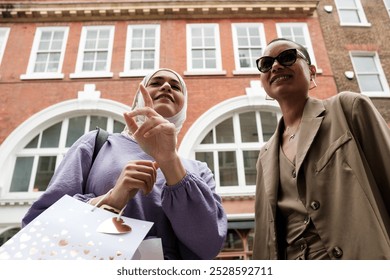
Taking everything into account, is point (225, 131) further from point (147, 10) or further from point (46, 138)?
point (46, 138)

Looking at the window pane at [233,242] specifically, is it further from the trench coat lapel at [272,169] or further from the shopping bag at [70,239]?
the shopping bag at [70,239]

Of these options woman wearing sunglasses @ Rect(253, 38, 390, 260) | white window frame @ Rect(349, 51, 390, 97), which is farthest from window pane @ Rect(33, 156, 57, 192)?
white window frame @ Rect(349, 51, 390, 97)

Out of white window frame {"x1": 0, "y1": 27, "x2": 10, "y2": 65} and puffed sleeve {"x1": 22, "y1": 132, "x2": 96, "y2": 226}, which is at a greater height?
white window frame {"x1": 0, "y1": 27, "x2": 10, "y2": 65}

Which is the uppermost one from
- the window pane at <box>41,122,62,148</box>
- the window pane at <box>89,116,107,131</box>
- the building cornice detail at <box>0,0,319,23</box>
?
the building cornice detail at <box>0,0,319,23</box>

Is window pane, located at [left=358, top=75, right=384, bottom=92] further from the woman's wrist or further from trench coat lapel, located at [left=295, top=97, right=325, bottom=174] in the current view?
the woman's wrist

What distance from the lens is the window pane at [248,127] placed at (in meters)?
7.19

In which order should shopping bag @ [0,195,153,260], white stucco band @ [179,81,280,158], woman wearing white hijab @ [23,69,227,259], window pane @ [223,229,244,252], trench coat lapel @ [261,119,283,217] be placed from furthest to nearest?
white stucco band @ [179,81,280,158]
window pane @ [223,229,244,252]
trench coat lapel @ [261,119,283,217]
woman wearing white hijab @ [23,69,227,259]
shopping bag @ [0,195,153,260]

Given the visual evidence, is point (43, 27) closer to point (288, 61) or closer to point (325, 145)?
point (288, 61)

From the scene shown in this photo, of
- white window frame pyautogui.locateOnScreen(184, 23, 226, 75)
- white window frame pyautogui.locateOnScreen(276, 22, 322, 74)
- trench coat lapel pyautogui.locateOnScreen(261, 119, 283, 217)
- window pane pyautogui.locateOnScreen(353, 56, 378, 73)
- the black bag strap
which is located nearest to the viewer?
the black bag strap

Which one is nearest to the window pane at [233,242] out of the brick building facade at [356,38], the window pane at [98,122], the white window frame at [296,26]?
the window pane at [98,122]

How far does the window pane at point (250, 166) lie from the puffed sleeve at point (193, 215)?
5.64 meters

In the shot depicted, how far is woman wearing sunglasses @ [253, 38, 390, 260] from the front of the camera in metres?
1.19

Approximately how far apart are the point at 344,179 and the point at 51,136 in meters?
7.39
